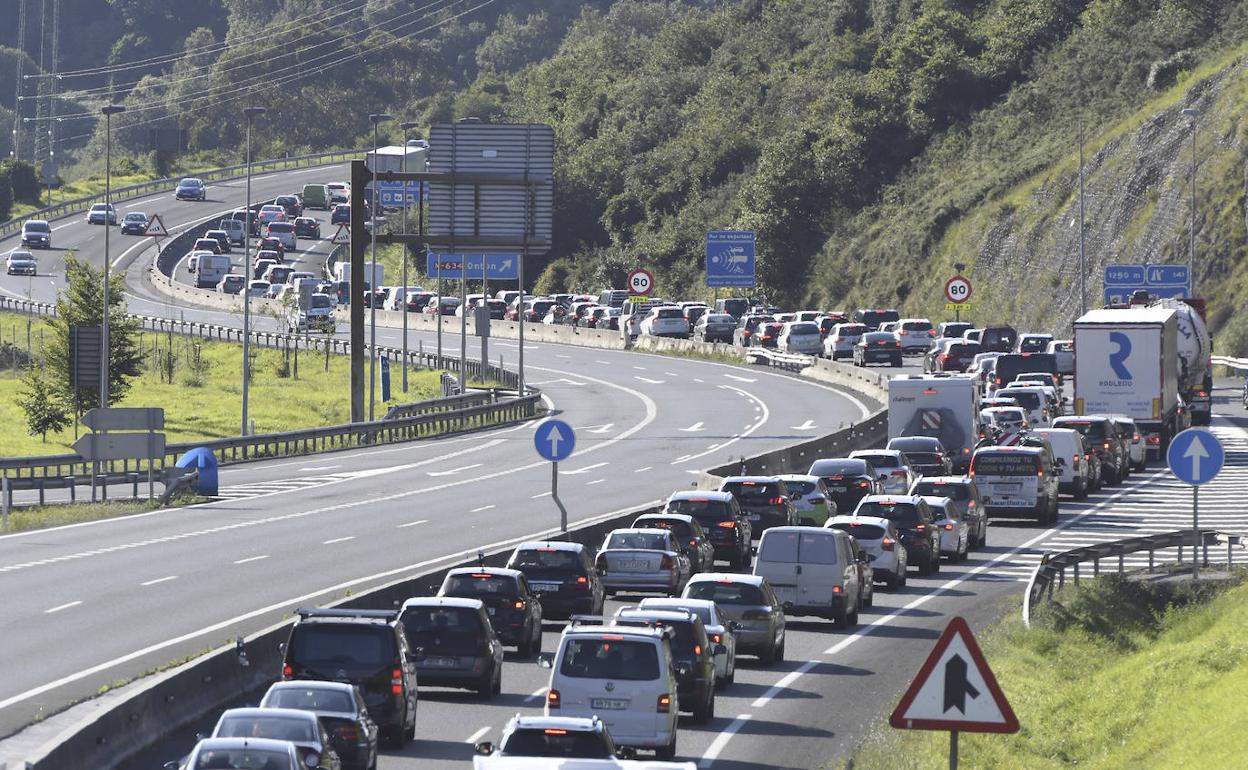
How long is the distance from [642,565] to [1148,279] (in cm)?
5249

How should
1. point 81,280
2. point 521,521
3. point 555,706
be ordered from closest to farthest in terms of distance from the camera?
point 555,706 < point 521,521 < point 81,280

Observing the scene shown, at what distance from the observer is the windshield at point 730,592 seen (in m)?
27.0

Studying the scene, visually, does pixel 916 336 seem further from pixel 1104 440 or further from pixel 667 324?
pixel 1104 440

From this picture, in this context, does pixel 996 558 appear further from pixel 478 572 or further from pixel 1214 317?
pixel 1214 317

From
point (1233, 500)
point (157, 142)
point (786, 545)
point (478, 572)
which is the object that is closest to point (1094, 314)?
point (1233, 500)

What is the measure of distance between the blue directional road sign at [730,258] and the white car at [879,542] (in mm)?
65938

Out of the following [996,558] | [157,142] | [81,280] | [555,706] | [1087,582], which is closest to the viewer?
[555,706]

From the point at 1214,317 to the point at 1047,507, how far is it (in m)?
45.1

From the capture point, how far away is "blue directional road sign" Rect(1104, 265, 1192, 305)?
8062 centimetres

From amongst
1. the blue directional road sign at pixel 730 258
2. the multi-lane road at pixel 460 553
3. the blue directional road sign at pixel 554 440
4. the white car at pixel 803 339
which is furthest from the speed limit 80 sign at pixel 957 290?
the blue directional road sign at pixel 554 440

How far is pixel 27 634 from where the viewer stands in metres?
28.5

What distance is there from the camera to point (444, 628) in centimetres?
2419

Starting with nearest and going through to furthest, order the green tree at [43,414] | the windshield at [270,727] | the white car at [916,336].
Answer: the windshield at [270,727] → the green tree at [43,414] → the white car at [916,336]

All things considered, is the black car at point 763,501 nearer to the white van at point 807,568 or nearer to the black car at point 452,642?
the white van at point 807,568
